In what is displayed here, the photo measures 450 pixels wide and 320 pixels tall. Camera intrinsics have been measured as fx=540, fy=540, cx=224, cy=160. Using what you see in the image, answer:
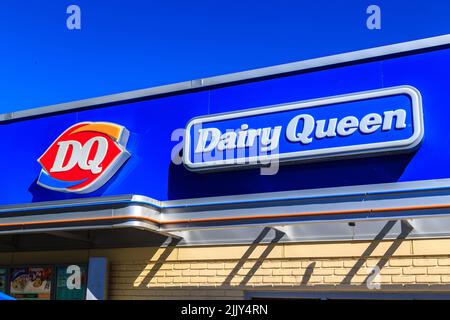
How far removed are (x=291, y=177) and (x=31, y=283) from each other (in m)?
4.66

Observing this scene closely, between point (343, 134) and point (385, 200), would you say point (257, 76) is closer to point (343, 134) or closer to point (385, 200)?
point (343, 134)

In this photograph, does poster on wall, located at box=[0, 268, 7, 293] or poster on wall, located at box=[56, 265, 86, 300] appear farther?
poster on wall, located at box=[0, 268, 7, 293]

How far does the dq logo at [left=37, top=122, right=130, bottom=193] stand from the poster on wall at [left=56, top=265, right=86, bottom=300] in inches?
48.9

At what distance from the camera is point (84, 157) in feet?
28.7

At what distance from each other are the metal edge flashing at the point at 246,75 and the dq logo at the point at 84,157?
49 cm

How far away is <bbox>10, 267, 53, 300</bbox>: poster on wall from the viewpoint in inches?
341

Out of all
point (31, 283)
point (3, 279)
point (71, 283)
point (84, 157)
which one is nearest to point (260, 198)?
point (84, 157)

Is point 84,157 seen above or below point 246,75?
below

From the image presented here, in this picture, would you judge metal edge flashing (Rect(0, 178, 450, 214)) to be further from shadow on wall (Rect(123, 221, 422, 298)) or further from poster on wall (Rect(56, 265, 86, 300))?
poster on wall (Rect(56, 265, 86, 300))

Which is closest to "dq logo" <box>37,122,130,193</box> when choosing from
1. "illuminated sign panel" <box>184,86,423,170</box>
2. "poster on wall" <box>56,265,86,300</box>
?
"poster on wall" <box>56,265,86,300</box>

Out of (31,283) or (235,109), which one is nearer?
(235,109)

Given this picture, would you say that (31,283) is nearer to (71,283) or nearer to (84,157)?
(71,283)

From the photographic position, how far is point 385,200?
20.7ft

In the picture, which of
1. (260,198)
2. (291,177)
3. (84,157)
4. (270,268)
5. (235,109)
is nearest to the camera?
(260,198)
